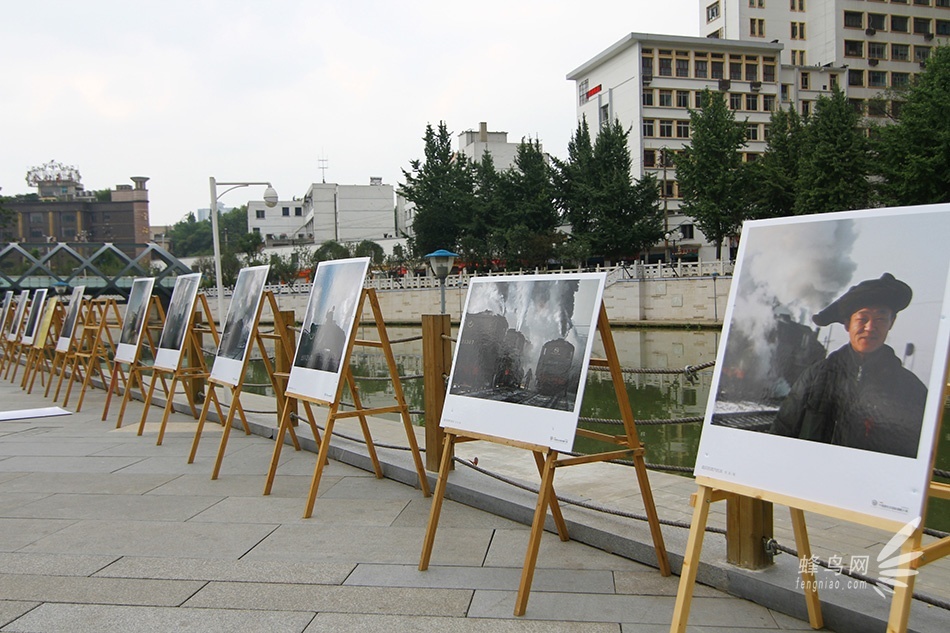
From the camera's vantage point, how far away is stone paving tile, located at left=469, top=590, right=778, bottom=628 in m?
3.18

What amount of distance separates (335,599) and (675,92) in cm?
4808

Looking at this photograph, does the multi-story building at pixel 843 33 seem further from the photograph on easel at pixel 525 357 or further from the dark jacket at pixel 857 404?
the dark jacket at pixel 857 404

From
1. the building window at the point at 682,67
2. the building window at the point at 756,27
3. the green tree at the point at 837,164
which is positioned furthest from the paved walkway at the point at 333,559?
the building window at the point at 756,27

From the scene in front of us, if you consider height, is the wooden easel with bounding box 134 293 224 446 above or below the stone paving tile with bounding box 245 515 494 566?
above

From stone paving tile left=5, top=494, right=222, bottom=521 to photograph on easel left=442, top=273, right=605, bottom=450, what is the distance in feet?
7.11

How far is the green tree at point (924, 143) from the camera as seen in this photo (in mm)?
28797

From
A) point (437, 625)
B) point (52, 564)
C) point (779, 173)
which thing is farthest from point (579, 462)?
point (779, 173)

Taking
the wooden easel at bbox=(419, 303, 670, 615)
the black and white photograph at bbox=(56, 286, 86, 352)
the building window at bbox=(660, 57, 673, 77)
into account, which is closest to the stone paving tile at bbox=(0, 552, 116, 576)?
A: the wooden easel at bbox=(419, 303, 670, 615)

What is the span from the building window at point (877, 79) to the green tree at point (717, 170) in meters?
19.6

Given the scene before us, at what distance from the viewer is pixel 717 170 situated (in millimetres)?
37000

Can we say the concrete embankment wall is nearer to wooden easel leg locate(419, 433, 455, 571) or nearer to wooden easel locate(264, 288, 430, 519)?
wooden easel locate(264, 288, 430, 519)

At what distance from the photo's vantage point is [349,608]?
11.2 feet

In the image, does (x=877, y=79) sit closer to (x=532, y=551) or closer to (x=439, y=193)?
(x=439, y=193)

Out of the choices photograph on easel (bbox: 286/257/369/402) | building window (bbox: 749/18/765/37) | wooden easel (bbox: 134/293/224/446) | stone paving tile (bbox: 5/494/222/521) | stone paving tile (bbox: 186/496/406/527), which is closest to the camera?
stone paving tile (bbox: 186/496/406/527)
